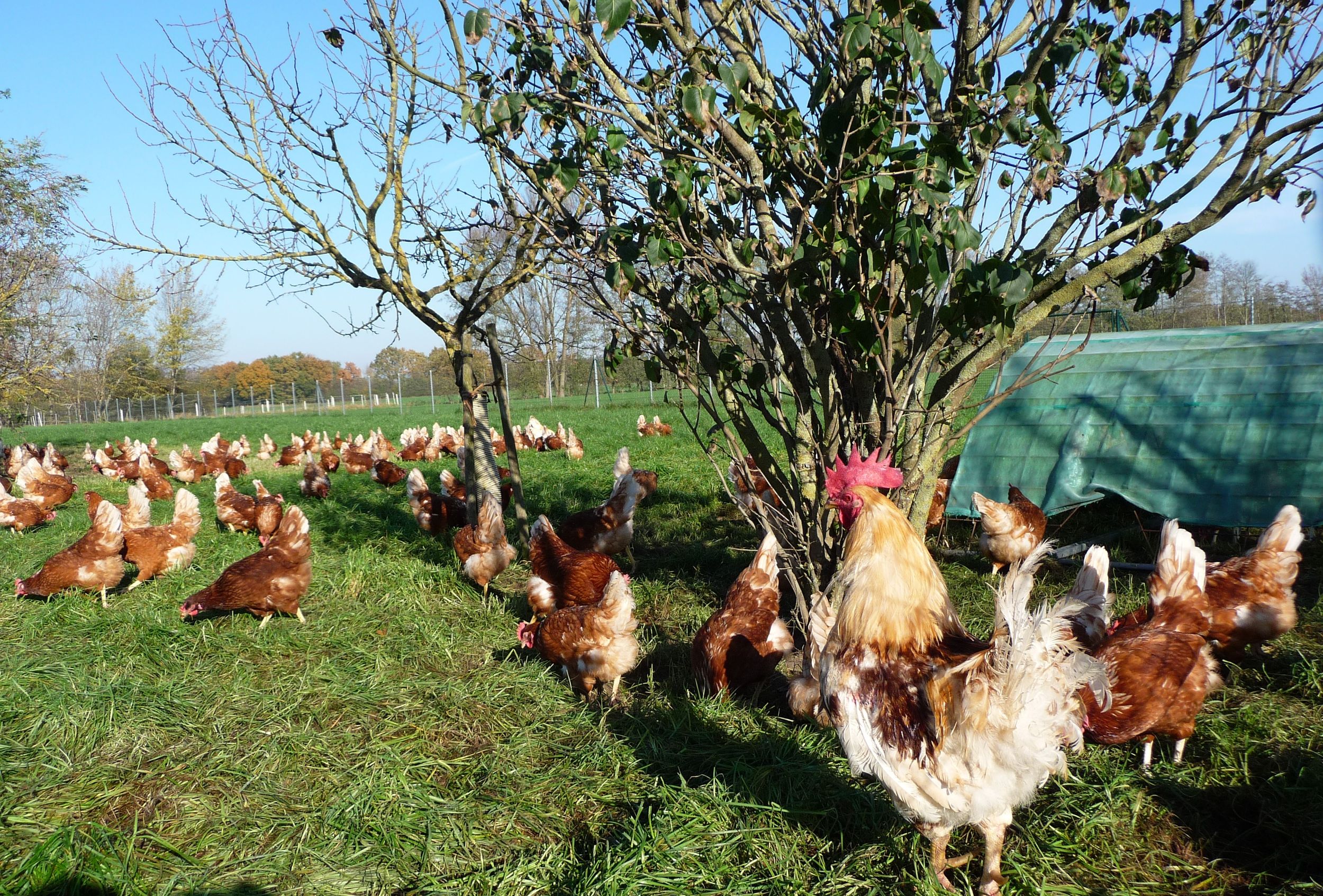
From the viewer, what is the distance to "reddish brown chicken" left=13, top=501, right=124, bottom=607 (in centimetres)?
619

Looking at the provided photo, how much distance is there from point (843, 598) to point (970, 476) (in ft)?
18.9

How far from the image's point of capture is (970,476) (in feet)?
26.1

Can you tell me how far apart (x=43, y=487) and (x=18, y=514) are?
1216 mm

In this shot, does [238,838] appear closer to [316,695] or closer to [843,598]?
[316,695]

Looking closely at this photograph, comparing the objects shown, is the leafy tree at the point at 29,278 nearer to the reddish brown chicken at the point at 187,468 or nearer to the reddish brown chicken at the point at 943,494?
the reddish brown chicken at the point at 187,468

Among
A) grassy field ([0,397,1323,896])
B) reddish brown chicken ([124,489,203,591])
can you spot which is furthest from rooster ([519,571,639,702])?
reddish brown chicken ([124,489,203,591])

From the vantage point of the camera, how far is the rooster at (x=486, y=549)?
6.08 m

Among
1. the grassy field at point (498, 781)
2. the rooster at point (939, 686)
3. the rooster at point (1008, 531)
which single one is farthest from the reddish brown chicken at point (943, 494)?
the rooster at point (939, 686)

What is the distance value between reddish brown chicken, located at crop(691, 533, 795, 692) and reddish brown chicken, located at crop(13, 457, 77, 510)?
11003 millimetres

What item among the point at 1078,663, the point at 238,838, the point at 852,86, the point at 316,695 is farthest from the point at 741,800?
the point at 852,86

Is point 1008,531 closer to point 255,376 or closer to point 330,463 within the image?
point 330,463

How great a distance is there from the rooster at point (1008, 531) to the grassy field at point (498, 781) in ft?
2.01

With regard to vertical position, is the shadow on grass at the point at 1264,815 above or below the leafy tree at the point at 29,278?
below

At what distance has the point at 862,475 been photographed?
2957mm
